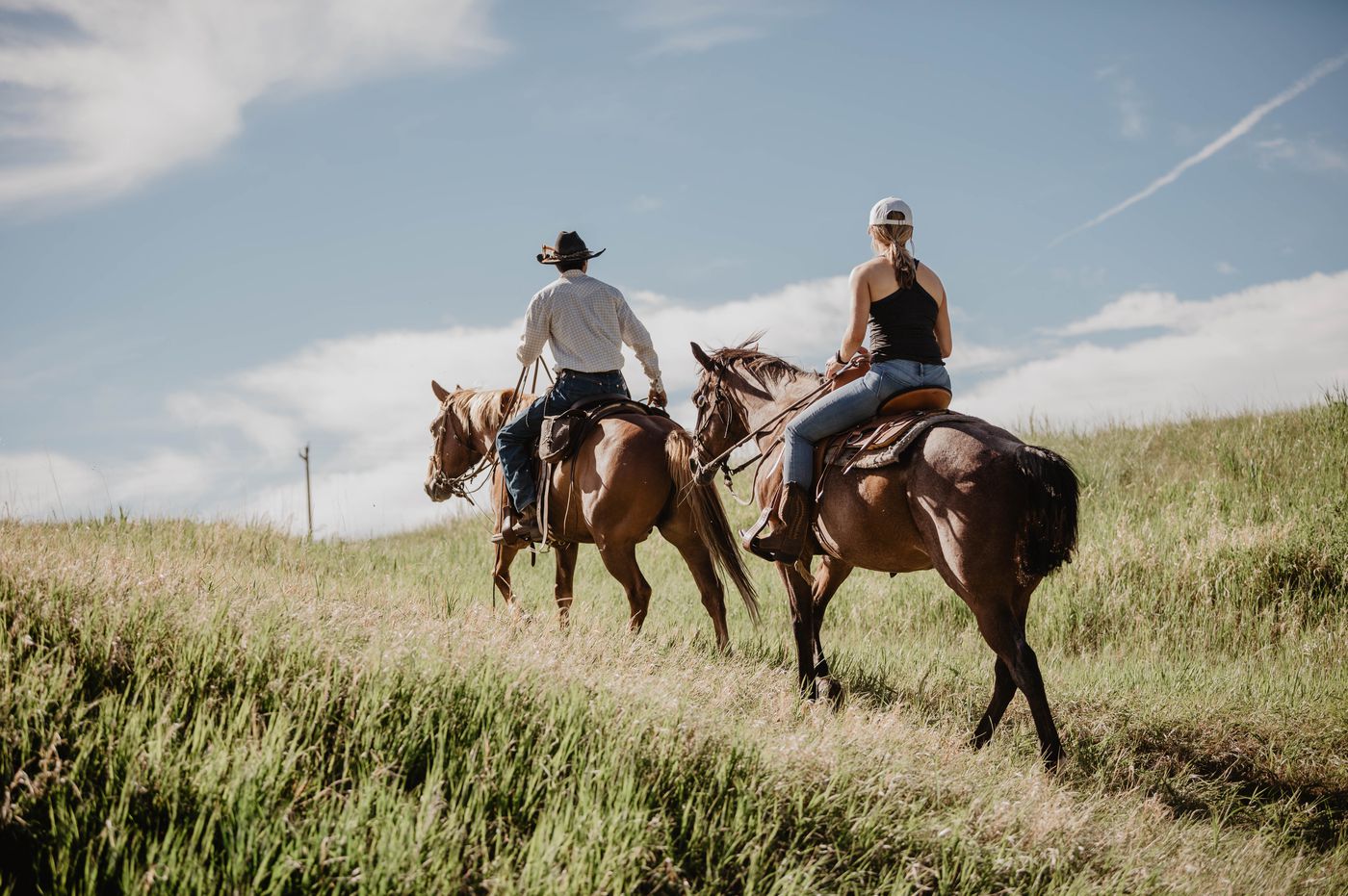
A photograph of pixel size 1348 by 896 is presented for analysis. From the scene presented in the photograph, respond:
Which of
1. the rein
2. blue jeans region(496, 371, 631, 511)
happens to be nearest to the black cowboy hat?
blue jeans region(496, 371, 631, 511)

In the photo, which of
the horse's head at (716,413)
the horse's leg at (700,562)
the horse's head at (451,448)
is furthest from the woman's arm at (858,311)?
the horse's head at (451,448)

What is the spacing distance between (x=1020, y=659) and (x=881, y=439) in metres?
1.59

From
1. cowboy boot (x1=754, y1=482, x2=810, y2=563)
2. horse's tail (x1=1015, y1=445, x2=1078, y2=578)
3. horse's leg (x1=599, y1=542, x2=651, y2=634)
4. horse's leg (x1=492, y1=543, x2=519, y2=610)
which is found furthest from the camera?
horse's leg (x1=492, y1=543, x2=519, y2=610)

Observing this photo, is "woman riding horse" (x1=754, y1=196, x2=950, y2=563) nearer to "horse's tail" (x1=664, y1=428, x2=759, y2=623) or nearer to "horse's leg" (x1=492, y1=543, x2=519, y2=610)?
"horse's tail" (x1=664, y1=428, x2=759, y2=623)

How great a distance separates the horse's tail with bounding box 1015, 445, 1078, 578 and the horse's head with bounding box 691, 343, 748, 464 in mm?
2818

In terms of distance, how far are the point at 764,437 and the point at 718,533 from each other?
89 centimetres

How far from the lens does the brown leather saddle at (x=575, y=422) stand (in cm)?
778

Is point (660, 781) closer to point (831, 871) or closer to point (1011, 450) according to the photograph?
point (831, 871)

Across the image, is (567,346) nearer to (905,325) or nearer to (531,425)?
(531,425)

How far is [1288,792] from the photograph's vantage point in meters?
6.32

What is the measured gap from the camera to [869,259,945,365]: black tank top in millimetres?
6152

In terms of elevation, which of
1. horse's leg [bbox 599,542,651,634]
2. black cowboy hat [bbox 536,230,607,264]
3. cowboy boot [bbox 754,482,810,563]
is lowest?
horse's leg [bbox 599,542,651,634]

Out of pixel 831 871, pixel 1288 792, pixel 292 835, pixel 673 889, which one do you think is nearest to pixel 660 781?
pixel 673 889

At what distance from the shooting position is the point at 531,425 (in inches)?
324
